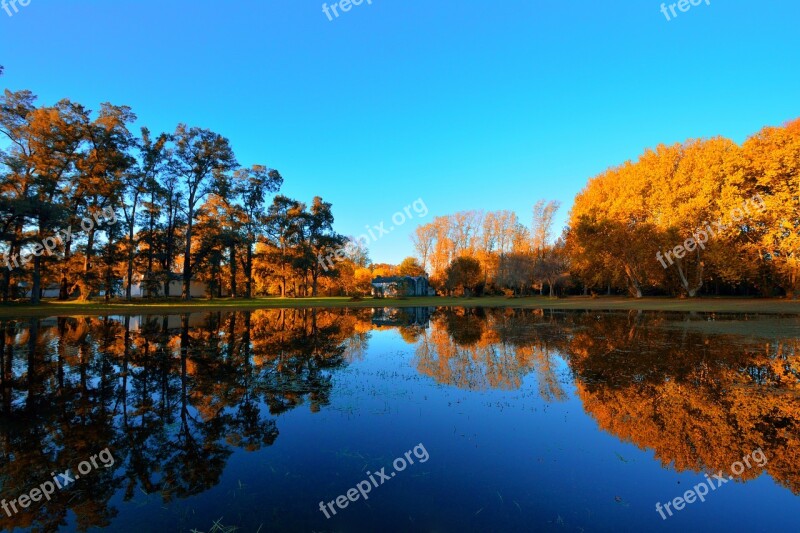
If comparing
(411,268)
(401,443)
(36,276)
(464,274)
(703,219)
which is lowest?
(401,443)

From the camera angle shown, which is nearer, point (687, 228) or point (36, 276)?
point (36, 276)

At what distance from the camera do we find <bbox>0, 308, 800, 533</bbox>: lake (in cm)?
415

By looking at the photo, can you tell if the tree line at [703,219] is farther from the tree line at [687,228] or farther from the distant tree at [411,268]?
the distant tree at [411,268]

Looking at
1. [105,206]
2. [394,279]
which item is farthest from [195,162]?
[394,279]

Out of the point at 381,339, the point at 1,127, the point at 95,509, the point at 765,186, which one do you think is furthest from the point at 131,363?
the point at 765,186

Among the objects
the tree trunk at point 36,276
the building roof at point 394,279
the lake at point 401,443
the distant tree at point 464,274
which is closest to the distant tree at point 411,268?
the building roof at point 394,279

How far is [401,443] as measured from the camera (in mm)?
6023

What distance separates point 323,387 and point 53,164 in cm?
3691

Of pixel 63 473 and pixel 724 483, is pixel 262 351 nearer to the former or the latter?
pixel 63 473

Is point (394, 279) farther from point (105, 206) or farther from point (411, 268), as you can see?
point (105, 206)

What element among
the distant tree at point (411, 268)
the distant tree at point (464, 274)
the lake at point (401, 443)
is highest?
the distant tree at point (411, 268)

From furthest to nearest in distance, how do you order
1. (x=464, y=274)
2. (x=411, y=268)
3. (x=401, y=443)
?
(x=411, y=268)
(x=464, y=274)
(x=401, y=443)

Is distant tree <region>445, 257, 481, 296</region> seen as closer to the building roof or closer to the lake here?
the building roof

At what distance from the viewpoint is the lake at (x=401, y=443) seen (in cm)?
415
